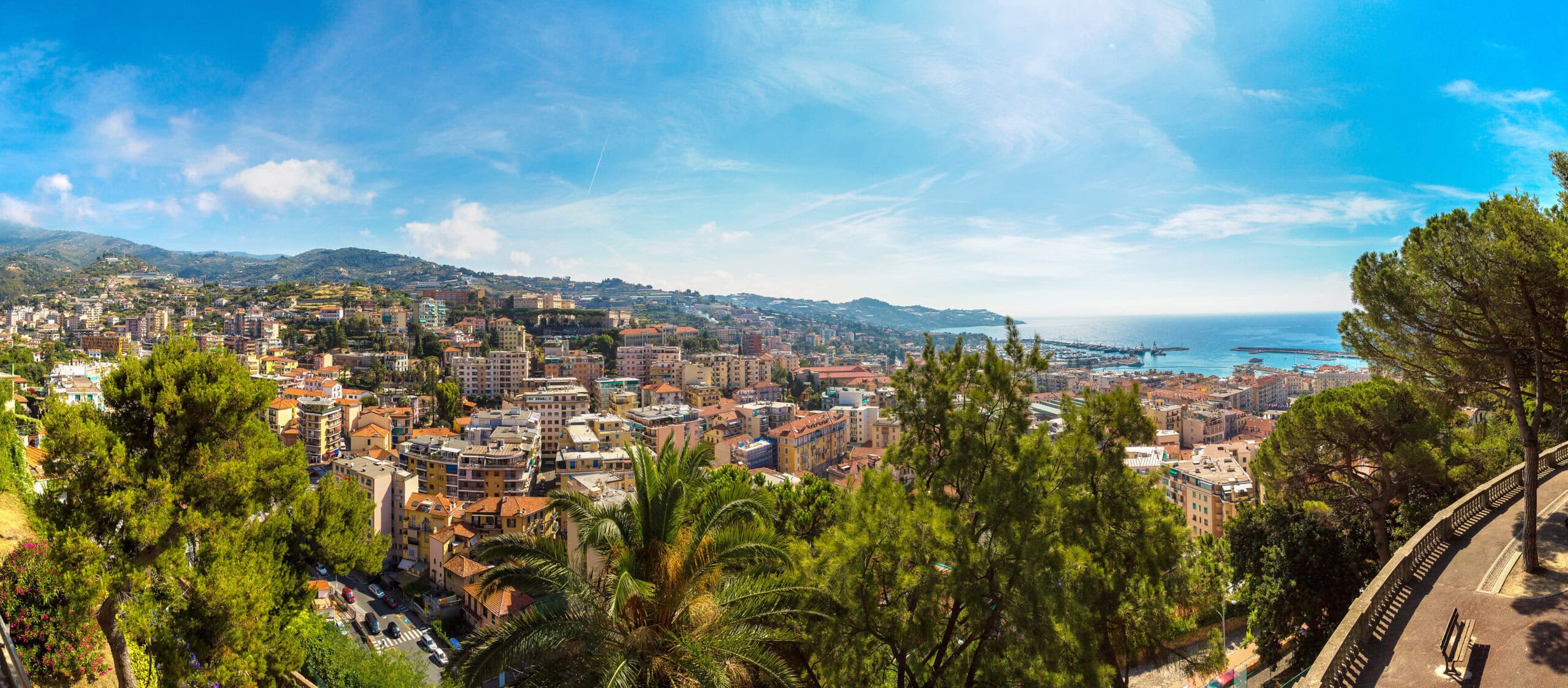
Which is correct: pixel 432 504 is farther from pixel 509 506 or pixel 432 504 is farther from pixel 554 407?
pixel 554 407

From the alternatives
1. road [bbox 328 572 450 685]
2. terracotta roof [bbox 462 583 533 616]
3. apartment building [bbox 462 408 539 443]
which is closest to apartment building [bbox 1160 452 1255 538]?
terracotta roof [bbox 462 583 533 616]

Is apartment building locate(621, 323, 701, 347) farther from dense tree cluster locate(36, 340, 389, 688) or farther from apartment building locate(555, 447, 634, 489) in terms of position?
dense tree cluster locate(36, 340, 389, 688)

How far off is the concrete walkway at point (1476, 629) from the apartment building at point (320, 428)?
151 feet

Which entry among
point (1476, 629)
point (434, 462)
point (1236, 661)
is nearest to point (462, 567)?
point (434, 462)

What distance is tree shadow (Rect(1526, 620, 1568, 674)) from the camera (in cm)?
467

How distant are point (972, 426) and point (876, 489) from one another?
94 cm

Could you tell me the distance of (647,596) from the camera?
4.62 m

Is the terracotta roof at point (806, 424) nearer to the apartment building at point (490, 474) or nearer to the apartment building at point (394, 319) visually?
the apartment building at point (490, 474)

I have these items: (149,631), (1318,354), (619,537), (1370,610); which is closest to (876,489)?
(619,537)

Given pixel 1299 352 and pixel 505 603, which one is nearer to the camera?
pixel 505 603

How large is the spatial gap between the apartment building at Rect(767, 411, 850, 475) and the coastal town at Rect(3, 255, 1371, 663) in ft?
0.61

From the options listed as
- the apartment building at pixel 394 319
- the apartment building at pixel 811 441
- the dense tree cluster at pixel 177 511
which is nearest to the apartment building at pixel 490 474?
the apartment building at pixel 811 441

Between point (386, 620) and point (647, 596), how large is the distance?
26313 millimetres

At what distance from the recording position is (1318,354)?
126m
